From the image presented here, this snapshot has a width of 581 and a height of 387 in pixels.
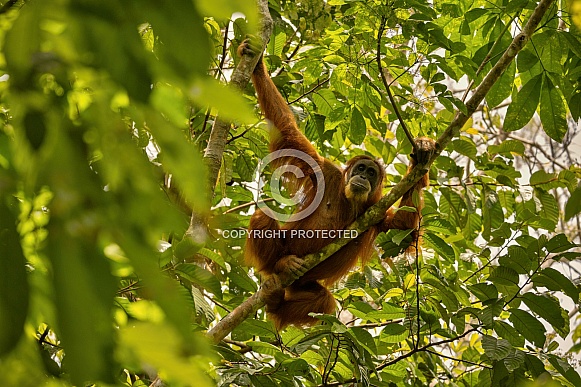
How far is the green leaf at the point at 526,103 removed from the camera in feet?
12.9

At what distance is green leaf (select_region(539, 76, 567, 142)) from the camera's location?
390 cm

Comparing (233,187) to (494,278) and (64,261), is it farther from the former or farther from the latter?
(64,261)

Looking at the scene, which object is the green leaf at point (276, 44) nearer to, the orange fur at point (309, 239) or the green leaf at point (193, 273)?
the orange fur at point (309, 239)

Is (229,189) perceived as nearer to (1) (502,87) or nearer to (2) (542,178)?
(1) (502,87)

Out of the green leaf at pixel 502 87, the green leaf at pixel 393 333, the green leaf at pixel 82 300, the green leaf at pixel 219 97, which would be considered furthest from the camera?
the green leaf at pixel 502 87

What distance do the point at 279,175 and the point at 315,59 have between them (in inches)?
34.2

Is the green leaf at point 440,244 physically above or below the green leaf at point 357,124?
below

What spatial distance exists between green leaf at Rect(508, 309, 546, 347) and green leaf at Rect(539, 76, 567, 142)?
3.38 feet

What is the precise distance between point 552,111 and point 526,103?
0.15 metres

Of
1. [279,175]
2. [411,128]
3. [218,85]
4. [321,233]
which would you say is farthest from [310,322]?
[218,85]

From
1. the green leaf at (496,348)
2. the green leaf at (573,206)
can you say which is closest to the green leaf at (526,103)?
the green leaf at (496,348)

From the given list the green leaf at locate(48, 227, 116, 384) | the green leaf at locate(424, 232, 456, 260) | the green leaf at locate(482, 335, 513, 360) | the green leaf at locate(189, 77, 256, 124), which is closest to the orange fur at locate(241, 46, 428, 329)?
the green leaf at locate(424, 232, 456, 260)

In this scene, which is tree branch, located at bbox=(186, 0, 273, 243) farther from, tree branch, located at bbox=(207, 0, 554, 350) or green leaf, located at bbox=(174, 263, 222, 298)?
tree branch, located at bbox=(207, 0, 554, 350)

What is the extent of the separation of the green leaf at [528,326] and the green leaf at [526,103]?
1.07m
